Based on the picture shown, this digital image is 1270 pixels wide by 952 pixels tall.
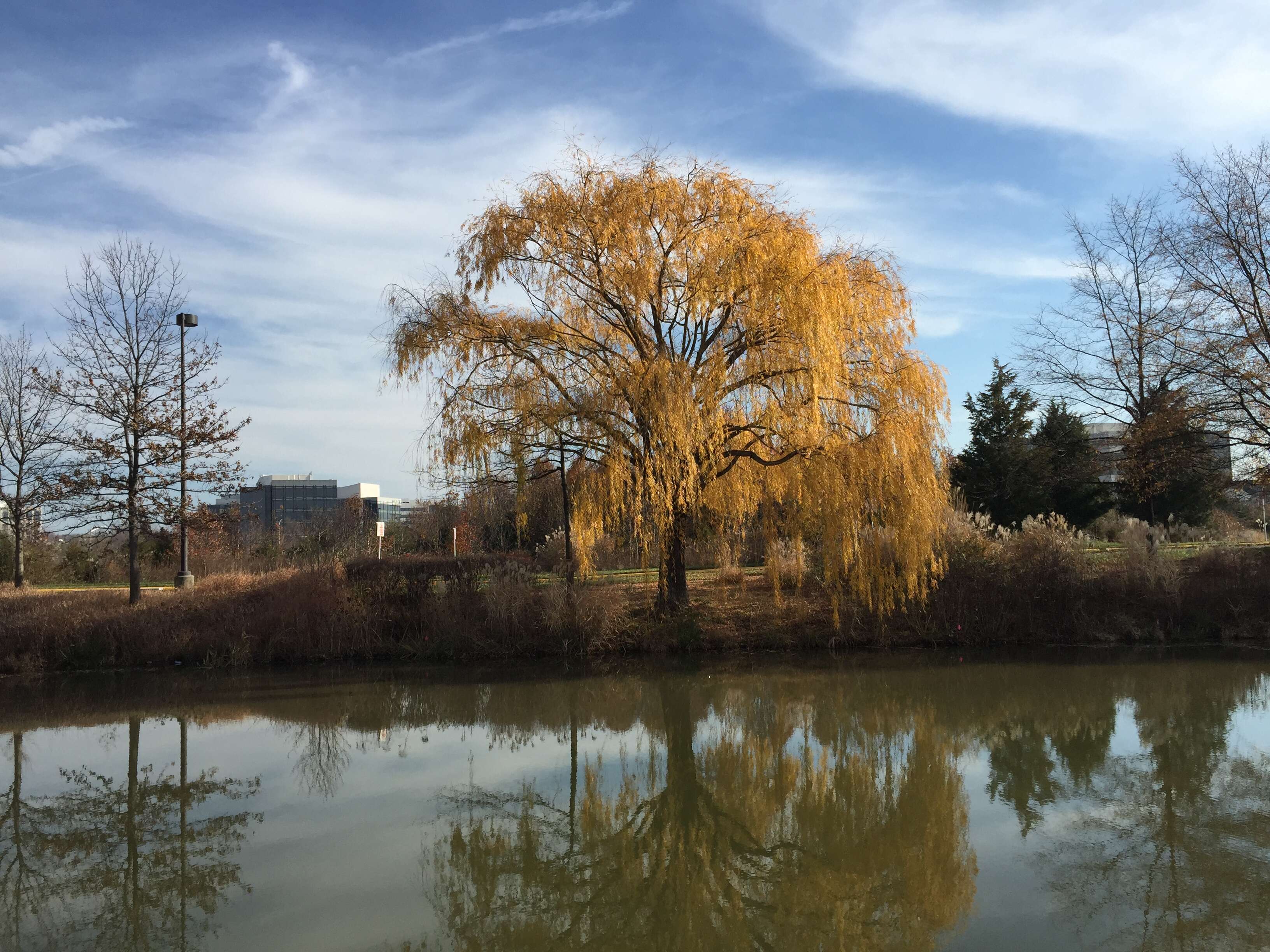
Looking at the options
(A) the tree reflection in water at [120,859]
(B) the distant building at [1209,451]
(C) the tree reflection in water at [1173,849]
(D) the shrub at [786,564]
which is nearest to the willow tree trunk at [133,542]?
(A) the tree reflection in water at [120,859]

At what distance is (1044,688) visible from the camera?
45.2 feet

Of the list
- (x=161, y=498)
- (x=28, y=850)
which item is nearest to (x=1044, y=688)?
(x=28, y=850)

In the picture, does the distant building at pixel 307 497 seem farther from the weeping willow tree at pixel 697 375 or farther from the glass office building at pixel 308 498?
the weeping willow tree at pixel 697 375

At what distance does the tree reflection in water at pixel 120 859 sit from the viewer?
5.90m

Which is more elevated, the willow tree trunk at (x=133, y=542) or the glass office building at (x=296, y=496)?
the glass office building at (x=296, y=496)

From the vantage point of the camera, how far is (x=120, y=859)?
7.23m

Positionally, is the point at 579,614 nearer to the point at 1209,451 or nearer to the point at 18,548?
the point at 18,548

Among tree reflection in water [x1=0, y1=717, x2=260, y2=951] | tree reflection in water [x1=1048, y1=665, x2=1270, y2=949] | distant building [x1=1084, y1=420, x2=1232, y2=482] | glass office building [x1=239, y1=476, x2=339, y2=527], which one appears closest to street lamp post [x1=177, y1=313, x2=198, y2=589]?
tree reflection in water [x1=0, y1=717, x2=260, y2=951]

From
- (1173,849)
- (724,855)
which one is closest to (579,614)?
(724,855)

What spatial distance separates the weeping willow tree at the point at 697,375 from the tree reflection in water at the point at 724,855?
5.89 meters

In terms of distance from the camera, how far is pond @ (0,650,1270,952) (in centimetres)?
582

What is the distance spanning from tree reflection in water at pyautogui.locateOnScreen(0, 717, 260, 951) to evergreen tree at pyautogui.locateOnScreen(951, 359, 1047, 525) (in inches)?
1031

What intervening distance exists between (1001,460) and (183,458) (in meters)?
25.1

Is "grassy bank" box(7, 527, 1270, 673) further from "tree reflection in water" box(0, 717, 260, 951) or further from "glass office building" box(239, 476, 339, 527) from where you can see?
"glass office building" box(239, 476, 339, 527)
